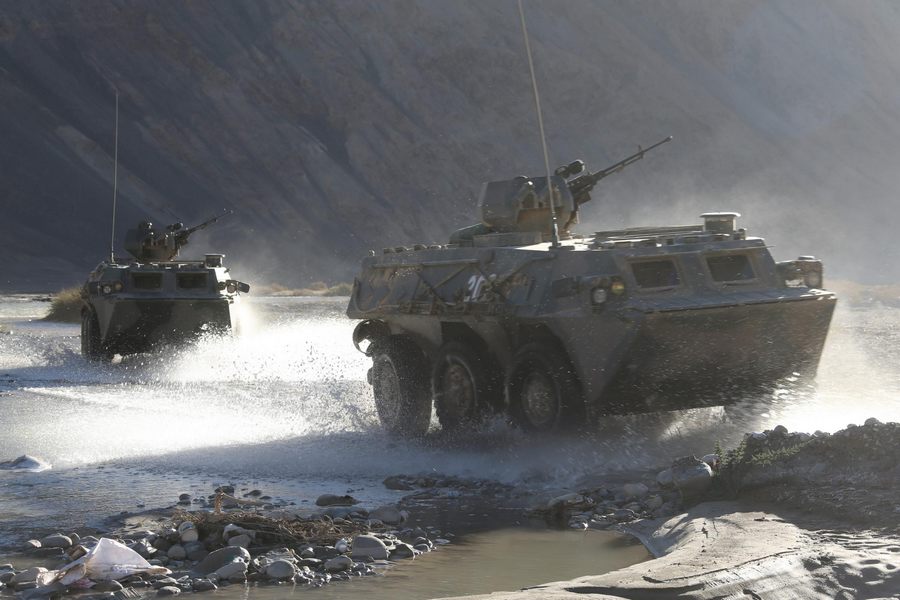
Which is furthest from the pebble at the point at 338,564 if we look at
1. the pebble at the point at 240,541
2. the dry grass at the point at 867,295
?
the dry grass at the point at 867,295

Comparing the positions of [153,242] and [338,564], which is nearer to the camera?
[338,564]

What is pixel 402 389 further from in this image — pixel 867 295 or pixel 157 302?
pixel 867 295

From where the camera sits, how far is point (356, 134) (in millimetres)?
61312

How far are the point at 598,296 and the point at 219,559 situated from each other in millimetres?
4288

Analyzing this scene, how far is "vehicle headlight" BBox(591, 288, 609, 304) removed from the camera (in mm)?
11117

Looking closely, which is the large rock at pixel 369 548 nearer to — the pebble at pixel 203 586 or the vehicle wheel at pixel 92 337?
the pebble at pixel 203 586

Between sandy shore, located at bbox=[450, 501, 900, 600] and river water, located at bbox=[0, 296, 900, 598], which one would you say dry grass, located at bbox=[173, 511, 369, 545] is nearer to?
river water, located at bbox=[0, 296, 900, 598]

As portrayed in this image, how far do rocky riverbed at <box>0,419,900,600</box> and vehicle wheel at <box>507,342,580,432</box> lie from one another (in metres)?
1.04

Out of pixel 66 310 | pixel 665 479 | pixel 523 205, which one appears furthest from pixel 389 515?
pixel 66 310

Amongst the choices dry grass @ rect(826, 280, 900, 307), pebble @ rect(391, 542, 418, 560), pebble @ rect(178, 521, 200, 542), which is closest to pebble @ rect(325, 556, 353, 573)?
pebble @ rect(391, 542, 418, 560)

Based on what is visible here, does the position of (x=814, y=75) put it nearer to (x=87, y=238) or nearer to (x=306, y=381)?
(x=87, y=238)

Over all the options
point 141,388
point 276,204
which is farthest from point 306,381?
point 276,204

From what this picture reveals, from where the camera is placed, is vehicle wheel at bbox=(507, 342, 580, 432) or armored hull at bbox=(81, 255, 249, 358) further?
armored hull at bbox=(81, 255, 249, 358)

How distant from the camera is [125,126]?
6116cm
